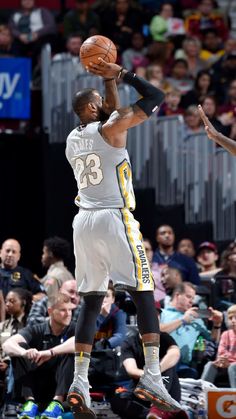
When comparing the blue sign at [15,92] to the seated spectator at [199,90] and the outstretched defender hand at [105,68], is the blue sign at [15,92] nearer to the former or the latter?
the seated spectator at [199,90]

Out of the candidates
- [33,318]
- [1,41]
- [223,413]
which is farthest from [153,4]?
[223,413]

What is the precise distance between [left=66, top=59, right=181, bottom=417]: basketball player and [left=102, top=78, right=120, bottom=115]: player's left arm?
0.4 inches

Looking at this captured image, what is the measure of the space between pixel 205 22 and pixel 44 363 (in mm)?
9286

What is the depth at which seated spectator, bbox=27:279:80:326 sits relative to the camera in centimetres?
1280

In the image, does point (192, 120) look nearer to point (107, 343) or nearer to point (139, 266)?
point (107, 343)

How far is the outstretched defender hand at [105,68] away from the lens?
30.8 feet

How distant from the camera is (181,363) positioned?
41.8 ft

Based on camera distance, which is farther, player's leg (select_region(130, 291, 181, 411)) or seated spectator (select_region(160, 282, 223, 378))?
seated spectator (select_region(160, 282, 223, 378))

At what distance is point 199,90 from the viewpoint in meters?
18.1

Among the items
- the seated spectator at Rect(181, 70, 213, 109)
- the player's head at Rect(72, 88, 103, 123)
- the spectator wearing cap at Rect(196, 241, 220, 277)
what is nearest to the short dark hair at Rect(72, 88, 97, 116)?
the player's head at Rect(72, 88, 103, 123)

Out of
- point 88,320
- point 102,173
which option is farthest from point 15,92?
point 88,320

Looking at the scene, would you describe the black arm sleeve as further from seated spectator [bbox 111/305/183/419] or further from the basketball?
seated spectator [bbox 111/305/183/419]

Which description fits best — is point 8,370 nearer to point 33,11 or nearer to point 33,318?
point 33,318

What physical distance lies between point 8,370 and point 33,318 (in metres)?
0.70
